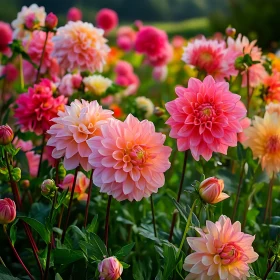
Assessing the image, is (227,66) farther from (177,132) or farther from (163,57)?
(163,57)

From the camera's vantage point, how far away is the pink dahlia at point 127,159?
110 centimetres

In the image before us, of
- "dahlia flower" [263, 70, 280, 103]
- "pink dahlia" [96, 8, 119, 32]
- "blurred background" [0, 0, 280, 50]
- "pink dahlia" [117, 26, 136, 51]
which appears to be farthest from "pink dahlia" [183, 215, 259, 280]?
"blurred background" [0, 0, 280, 50]

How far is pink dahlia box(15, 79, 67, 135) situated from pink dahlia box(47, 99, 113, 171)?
0.42 metres

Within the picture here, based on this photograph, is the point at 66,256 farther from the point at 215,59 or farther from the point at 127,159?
the point at 215,59

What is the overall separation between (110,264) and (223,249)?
0.73 feet

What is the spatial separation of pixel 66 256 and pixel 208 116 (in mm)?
441

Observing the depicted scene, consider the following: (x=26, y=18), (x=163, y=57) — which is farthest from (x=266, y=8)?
(x=26, y=18)

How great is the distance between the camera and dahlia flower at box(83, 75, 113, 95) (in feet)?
6.34

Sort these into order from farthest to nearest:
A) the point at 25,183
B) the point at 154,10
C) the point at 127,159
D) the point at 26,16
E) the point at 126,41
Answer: the point at 154,10 < the point at 126,41 < the point at 26,16 < the point at 25,183 < the point at 127,159

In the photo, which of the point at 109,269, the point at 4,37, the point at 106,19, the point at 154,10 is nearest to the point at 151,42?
the point at 106,19

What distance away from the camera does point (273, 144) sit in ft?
4.71

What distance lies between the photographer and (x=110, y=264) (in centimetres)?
100

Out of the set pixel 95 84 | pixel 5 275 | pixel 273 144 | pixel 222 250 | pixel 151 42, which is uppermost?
pixel 151 42

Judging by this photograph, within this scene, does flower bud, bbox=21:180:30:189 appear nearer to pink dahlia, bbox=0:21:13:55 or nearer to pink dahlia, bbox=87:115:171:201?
pink dahlia, bbox=87:115:171:201
